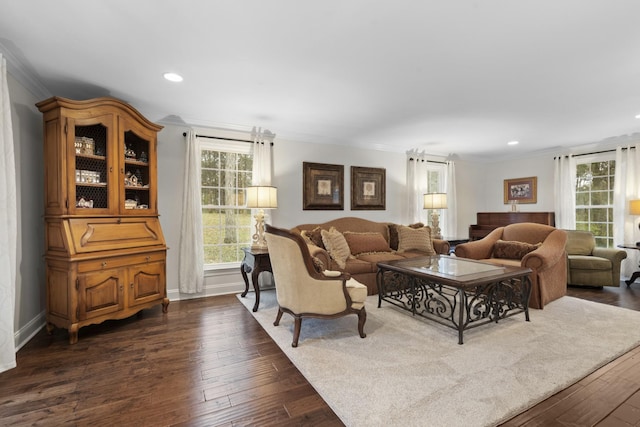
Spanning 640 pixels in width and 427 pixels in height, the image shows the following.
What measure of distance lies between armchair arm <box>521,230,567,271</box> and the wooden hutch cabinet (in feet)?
13.9

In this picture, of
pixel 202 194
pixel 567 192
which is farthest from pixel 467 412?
pixel 567 192

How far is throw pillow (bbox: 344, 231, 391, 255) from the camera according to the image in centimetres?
446

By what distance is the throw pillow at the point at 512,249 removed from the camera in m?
3.96

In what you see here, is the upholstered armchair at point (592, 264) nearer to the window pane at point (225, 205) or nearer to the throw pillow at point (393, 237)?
the throw pillow at point (393, 237)

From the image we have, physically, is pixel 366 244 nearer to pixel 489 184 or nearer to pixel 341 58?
pixel 341 58

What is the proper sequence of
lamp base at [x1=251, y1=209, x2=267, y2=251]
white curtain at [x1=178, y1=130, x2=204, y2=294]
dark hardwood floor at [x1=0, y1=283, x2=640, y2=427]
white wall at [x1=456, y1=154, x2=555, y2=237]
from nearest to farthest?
dark hardwood floor at [x1=0, y1=283, x2=640, y2=427] < lamp base at [x1=251, y1=209, x2=267, y2=251] < white curtain at [x1=178, y1=130, x2=204, y2=294] < white wall at [x1=456, y1=154, x2=555, y2=237]

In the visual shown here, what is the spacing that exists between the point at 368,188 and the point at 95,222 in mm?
3929

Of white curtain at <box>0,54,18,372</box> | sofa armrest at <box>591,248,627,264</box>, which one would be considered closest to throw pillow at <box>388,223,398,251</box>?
sofa armrest at <box>591,248,627,264</box>

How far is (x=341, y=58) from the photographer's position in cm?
234

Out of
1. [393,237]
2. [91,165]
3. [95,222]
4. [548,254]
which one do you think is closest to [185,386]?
[95,222]

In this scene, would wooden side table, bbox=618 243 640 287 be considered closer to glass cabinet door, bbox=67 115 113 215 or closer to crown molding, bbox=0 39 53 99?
glass cabinet door, bbox=67 115 113 215

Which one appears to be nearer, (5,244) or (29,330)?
(5,244)

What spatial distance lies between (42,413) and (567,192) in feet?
23.9

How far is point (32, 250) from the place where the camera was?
281 centimetres
